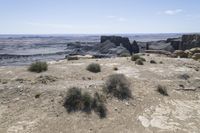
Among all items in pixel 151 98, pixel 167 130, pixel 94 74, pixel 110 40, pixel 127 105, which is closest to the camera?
pixel 167 130

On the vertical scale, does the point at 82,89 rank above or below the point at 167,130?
above

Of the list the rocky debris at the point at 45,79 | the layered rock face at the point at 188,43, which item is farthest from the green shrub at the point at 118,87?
the layered rock face at the point at 188,43

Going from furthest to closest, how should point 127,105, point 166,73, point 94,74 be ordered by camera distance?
point 166,73, point 94,74, point 127,105

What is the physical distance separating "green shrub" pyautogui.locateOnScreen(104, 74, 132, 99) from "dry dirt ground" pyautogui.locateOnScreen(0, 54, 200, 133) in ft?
1.47

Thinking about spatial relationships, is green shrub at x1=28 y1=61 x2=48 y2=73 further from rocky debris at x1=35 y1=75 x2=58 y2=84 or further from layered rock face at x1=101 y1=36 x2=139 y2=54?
layered rock face at x1=101 y1=36 x2=139 y2=54

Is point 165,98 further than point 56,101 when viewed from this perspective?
Yes

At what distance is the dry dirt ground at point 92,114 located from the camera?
42.8 ft

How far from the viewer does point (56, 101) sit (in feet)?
48.9

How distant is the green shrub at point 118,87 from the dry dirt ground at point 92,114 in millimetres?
448

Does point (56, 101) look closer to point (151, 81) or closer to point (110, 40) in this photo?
point (151, 81)

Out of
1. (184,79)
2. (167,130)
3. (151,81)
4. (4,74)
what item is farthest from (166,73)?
(4,74)

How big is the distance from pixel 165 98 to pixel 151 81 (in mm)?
2587

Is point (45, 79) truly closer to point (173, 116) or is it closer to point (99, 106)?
point (99, 106)

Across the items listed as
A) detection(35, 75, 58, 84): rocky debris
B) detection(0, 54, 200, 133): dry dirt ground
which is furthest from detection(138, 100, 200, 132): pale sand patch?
detection(35, 75, 58, 84): rocky debris
